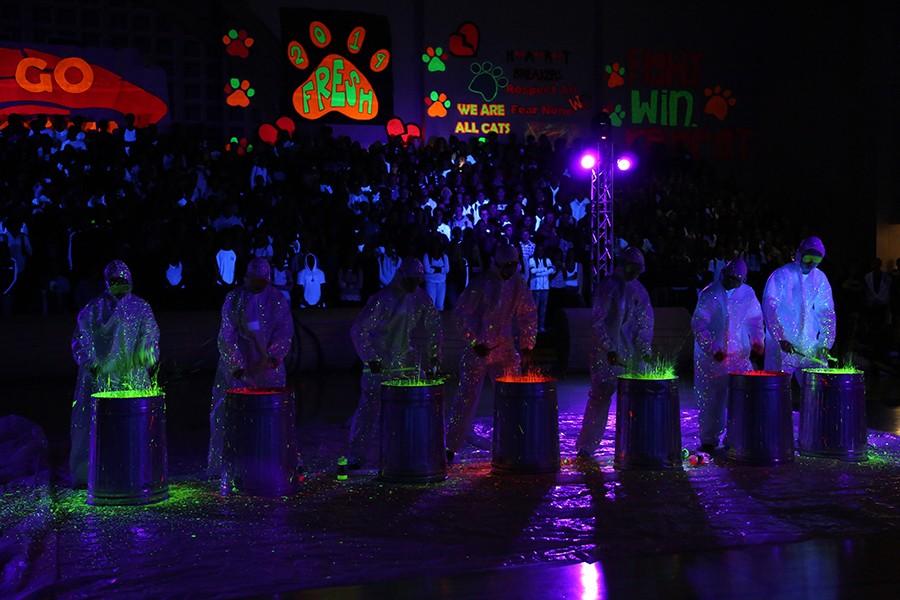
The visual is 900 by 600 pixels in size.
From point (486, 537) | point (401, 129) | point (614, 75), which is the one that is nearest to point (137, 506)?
point (486, 537)

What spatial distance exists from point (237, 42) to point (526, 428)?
13682mm

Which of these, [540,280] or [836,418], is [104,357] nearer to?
[836,418]

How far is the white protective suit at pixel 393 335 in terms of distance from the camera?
7.71 meters

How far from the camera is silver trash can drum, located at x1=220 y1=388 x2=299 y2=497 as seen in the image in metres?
6.66

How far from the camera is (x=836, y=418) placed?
795 cm

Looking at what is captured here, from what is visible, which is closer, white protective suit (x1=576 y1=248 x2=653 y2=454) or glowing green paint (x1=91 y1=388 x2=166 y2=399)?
glowing green paint (x1=91 y1=388 x2=166 y2=399)

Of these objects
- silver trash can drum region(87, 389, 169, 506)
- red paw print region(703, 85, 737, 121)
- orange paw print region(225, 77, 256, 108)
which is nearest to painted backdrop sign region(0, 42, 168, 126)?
orange paw print region(225, 77, 256, 108)

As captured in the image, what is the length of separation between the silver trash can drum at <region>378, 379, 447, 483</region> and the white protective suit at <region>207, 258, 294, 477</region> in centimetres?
91

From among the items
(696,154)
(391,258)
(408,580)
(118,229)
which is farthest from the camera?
(696,154)

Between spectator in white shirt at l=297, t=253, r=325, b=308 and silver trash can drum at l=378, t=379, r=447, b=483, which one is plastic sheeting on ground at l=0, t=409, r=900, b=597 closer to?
silver trash can drum at l=378, t=379, r=447, b=483

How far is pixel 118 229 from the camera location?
13172mm

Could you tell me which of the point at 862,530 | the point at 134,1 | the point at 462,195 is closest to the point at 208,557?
the point at 862,530

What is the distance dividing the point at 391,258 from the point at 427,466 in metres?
7.24

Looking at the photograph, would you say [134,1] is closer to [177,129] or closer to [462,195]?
[177,129]
